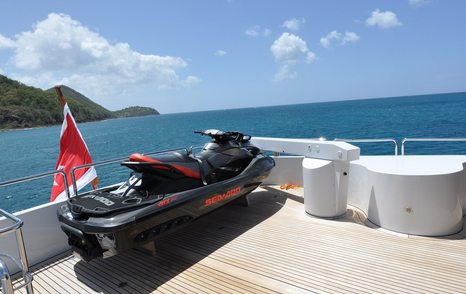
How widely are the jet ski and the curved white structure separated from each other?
1.79 m

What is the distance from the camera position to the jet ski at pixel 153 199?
2945 millimetres

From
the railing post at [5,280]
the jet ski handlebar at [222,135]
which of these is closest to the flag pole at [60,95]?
the jet ski handlebar at [222,135]

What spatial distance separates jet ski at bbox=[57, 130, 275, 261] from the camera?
2945 millimetres

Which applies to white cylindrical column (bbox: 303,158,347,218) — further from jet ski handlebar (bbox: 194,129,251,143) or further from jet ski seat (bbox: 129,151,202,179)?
jet ski seat (bbox: 129,151,202,179)

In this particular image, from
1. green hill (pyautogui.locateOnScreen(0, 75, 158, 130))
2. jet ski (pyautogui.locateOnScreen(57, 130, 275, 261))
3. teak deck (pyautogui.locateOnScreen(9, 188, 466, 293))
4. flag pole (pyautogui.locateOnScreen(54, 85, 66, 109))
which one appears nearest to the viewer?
teak deck (pyautogui.locateOnScreen(9, 188, 466, 293))

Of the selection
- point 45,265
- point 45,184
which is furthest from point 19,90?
point 45,265

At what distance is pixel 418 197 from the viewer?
352 centimetres

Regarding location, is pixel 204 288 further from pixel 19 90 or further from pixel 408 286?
pixel 19 90

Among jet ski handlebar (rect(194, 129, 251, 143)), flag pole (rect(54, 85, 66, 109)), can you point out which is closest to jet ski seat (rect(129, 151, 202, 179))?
jet ski handlebar (rect(194, 129, 251, 143))

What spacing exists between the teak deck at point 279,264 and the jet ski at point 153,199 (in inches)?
13.8

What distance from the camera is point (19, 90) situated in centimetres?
8850

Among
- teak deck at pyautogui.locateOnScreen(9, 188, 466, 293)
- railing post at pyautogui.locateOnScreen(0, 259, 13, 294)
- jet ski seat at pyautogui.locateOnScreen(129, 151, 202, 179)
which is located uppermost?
jet ski seat at pyautogui.locateOnScreen(129, 151, 202, 179)

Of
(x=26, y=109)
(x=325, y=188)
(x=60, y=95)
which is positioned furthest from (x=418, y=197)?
(x=26, y=109)

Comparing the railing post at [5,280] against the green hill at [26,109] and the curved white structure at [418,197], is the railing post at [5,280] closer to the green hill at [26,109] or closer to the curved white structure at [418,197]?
the curved white structure at [418,197]
